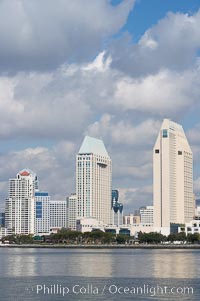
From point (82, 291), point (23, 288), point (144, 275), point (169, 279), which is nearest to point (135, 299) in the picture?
point (82, 291)

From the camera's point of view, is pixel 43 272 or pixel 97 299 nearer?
pixel 97 299

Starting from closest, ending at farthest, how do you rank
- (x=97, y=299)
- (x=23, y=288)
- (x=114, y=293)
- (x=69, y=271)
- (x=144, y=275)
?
(x=97, y=299), (x=114, y=293), (x=23, y=288), (x=144, y=275), (x=69, y=271)

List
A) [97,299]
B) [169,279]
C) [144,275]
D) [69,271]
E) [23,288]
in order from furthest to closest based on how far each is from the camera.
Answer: [69,271]
[144,275]
[169,279]
[23,288]
[97,299]

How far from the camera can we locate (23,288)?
60.3 m

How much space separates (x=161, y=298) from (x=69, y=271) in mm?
27386

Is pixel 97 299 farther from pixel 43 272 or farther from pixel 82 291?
pixel 43 272

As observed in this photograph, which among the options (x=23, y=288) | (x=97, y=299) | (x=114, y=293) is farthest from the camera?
(x=23, y=288)

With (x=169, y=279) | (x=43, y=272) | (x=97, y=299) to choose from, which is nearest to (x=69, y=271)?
(x=43, y=272)

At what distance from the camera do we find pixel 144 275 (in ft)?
243

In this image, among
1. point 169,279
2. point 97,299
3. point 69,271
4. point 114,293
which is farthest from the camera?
point 69,271

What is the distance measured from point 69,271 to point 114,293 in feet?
77.2

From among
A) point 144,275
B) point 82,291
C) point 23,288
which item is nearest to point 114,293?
point 82,291

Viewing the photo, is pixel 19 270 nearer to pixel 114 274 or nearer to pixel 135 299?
pixel 114 274

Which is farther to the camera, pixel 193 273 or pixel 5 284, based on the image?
pixel 193 273
